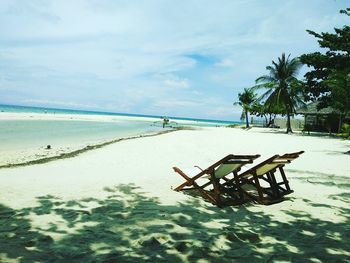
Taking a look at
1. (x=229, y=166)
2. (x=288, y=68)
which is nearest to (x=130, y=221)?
(x=229, y=166)

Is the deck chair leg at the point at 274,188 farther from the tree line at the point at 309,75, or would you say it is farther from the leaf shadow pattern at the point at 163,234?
the tree line at the point at 309,75

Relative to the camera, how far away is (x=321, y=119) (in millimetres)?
40344

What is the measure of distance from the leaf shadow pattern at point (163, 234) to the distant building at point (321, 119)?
3318 centimetres

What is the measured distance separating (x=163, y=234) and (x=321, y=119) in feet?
133

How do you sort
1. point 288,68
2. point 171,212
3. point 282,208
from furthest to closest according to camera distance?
point 288,68
point 282,208
point 171,212

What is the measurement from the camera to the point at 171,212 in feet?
17.5

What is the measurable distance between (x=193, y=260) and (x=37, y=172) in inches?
281

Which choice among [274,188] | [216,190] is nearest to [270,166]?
[274,188]

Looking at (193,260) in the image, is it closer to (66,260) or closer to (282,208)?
(66,260)

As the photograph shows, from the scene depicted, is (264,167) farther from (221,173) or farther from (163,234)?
(163,234)

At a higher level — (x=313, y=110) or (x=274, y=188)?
(x=313, y=110)

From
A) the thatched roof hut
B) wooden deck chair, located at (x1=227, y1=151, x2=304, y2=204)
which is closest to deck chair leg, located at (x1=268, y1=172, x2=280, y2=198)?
wooden deck chair, located at (x1=227, y1=151, x2=304, y2=204)

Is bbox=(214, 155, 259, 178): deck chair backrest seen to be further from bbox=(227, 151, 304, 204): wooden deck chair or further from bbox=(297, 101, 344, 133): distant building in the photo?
bbox=(297, 101, 344, 133): distant building

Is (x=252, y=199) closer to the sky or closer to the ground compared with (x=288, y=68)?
closer to the ground
